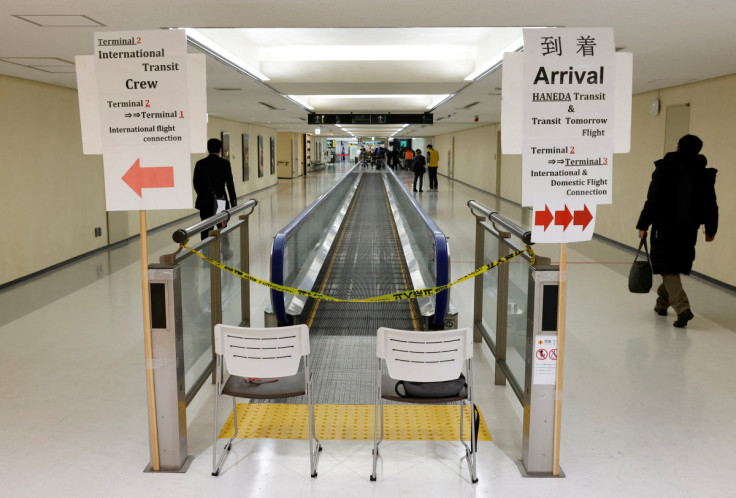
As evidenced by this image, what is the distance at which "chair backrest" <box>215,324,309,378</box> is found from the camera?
3.65 meters

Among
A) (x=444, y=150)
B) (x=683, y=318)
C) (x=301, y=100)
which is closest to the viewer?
(x=683, y=318)

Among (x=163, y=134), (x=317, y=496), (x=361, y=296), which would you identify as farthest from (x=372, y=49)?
(x=317, y=496)

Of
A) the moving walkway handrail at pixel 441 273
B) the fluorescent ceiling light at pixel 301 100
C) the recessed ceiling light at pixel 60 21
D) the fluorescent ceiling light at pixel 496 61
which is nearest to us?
the recessed ceiling light at pixel 60 21

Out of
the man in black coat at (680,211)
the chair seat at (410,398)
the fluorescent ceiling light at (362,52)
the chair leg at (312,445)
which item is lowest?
Answer: the chair leg at (312,445)

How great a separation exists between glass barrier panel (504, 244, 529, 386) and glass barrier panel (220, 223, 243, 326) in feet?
8.02

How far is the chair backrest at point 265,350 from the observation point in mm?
3650

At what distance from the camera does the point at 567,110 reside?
3.53 metres

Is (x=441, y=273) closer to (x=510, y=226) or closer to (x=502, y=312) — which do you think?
(x=502, y=312)

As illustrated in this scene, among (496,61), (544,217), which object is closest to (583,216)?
(544,217)

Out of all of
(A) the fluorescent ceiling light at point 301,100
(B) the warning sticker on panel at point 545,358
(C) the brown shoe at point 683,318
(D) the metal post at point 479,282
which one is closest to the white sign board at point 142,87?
(B) the warning sticker on panel at point 545,358

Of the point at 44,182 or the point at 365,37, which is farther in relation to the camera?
the point at 365,37

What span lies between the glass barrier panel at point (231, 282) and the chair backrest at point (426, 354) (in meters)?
2.34

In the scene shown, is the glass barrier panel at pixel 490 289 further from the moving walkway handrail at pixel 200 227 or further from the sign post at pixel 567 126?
the moving walkway handrail at pixel 200 227

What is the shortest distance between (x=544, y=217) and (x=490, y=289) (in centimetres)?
223
